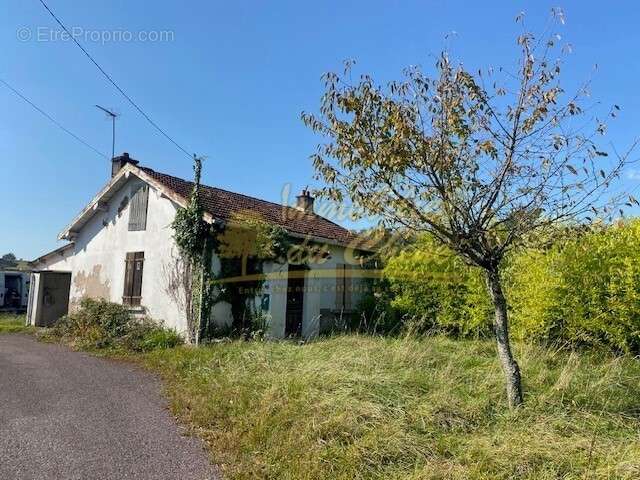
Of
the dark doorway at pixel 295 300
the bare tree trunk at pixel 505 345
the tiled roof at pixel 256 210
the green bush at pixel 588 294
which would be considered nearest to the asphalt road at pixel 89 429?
the bare tree trunk at pixel 505 345

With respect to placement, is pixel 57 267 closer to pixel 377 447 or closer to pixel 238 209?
pixel 238 209

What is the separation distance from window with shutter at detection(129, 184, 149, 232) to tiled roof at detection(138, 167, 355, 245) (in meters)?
0.64

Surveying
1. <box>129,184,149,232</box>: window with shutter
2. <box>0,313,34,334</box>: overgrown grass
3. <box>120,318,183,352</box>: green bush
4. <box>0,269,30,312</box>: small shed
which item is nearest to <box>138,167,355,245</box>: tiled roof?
<box>129,184,149,232</box>: window with shutter

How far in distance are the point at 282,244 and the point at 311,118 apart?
6477mm

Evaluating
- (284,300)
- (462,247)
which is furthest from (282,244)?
(462,247)

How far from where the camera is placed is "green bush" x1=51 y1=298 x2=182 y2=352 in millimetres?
11017

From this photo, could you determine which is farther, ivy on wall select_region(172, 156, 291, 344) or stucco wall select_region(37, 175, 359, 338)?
stucco wall select_region(37, 175, 359, 338)

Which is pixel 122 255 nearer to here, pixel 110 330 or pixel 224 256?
pixel 110 330

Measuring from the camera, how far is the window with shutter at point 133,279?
13.1 meters

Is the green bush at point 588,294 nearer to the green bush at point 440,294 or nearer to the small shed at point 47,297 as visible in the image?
the green bush at point 440,294

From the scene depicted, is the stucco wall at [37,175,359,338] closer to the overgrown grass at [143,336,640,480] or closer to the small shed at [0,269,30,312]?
the overgrown grass at [143,336,640,480]

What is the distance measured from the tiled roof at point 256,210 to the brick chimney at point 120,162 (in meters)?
1.87

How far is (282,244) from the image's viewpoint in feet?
39.2

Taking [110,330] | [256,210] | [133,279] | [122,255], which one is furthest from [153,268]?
[256,210]
